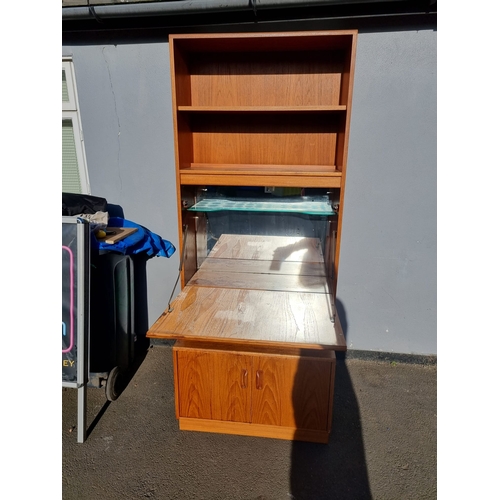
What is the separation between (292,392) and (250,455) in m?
0.44

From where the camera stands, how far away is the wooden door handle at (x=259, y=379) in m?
1.88

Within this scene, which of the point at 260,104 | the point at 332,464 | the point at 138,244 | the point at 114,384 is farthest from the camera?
the point at 138,244

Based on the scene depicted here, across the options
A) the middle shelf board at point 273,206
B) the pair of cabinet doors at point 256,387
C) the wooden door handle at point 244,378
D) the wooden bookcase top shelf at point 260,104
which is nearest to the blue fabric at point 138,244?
the middle shelf board at point 273,206

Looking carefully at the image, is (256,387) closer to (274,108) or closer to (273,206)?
(273,206)

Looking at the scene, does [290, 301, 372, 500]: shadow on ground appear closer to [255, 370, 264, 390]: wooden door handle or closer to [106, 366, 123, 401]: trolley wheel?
[255, 370, 264, 390]: wooden door handle

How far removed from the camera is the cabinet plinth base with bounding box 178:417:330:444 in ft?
6.48

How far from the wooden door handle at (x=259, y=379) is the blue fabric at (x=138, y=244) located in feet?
3.80

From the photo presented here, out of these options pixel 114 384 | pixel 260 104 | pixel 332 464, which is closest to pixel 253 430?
pixel 332 464

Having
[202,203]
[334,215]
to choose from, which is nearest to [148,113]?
[202,203]

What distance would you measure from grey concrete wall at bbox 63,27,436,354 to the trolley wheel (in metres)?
0.69

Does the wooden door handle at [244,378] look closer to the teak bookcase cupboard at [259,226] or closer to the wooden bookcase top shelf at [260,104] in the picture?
the teak bookcase cupboard at [259,226]

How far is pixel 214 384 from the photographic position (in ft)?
6.35

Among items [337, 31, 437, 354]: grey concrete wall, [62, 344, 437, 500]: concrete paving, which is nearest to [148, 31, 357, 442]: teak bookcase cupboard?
[62, 344, 437, 500]: concrete paving

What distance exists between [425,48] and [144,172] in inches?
83.5
